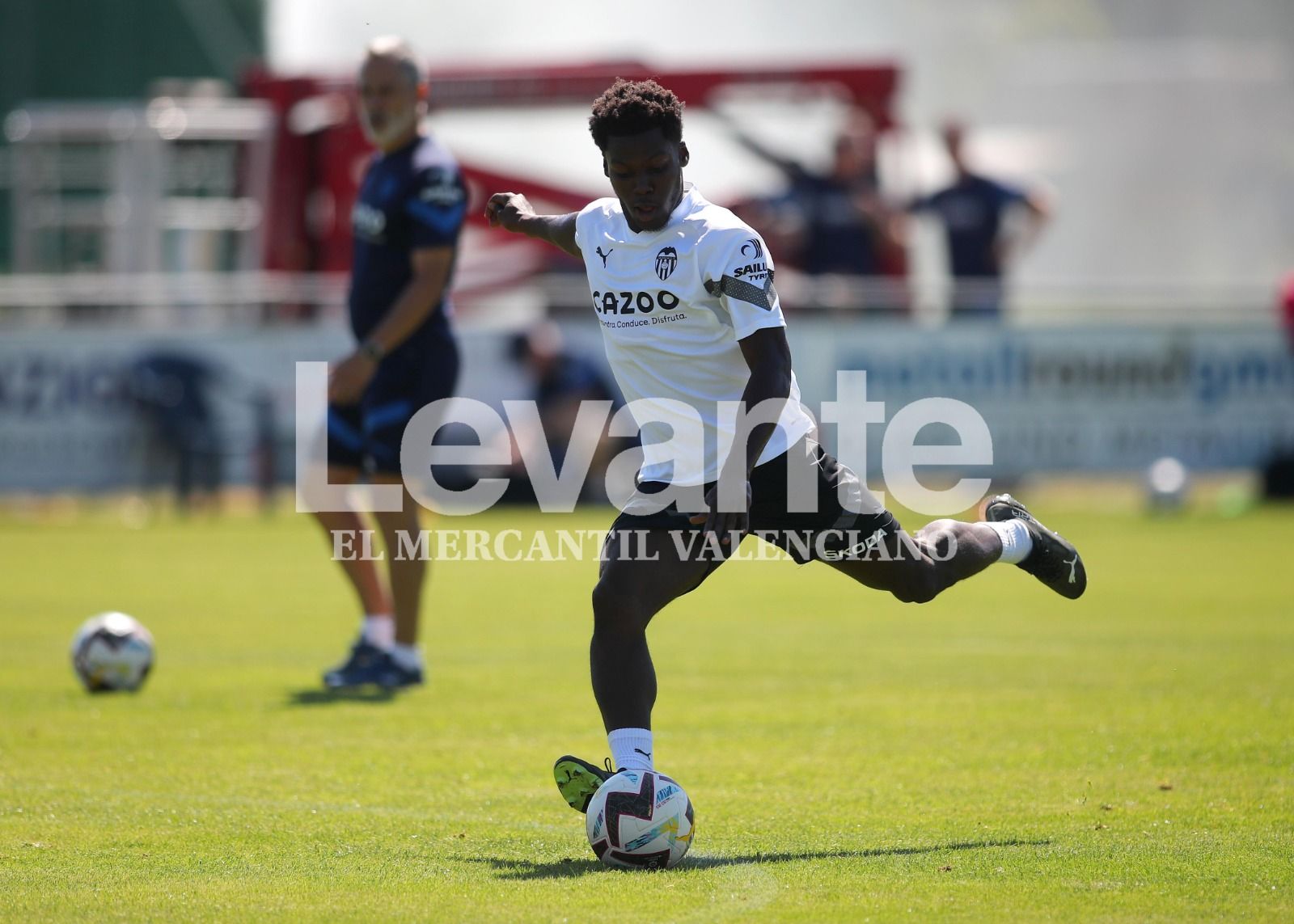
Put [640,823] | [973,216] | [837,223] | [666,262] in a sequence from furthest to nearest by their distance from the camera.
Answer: [837,223] → [973,216] → [666,262] → [640,823]

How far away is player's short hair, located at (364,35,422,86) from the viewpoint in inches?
329

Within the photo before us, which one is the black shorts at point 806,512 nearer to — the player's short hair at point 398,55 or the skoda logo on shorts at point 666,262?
the skoda logo on shorts at point 666,262

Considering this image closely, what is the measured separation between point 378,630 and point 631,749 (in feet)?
11.4

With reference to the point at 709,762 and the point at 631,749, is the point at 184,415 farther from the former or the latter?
the point at 631,749

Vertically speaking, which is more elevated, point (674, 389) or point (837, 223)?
point (837, 223)

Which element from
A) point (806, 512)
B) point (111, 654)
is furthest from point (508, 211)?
point (111, 654)

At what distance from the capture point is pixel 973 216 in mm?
19656

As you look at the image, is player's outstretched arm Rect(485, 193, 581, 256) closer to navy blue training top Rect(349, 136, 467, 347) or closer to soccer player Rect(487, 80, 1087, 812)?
soccer player Rect(487, 80, 1087, 812)

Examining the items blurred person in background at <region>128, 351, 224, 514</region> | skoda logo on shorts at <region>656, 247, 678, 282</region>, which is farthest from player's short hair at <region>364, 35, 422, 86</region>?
blurred person in background at <region>128, 351, 224, 514</region>

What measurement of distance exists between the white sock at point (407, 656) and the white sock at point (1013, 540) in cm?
309

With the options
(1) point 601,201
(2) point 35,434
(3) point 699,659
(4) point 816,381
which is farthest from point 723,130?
(1) point 601,201

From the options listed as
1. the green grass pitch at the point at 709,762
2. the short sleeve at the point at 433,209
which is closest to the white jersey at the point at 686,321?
the green grass pitch at the point at 709,762

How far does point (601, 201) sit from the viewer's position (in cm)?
580

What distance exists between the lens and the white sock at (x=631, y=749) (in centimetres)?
521
